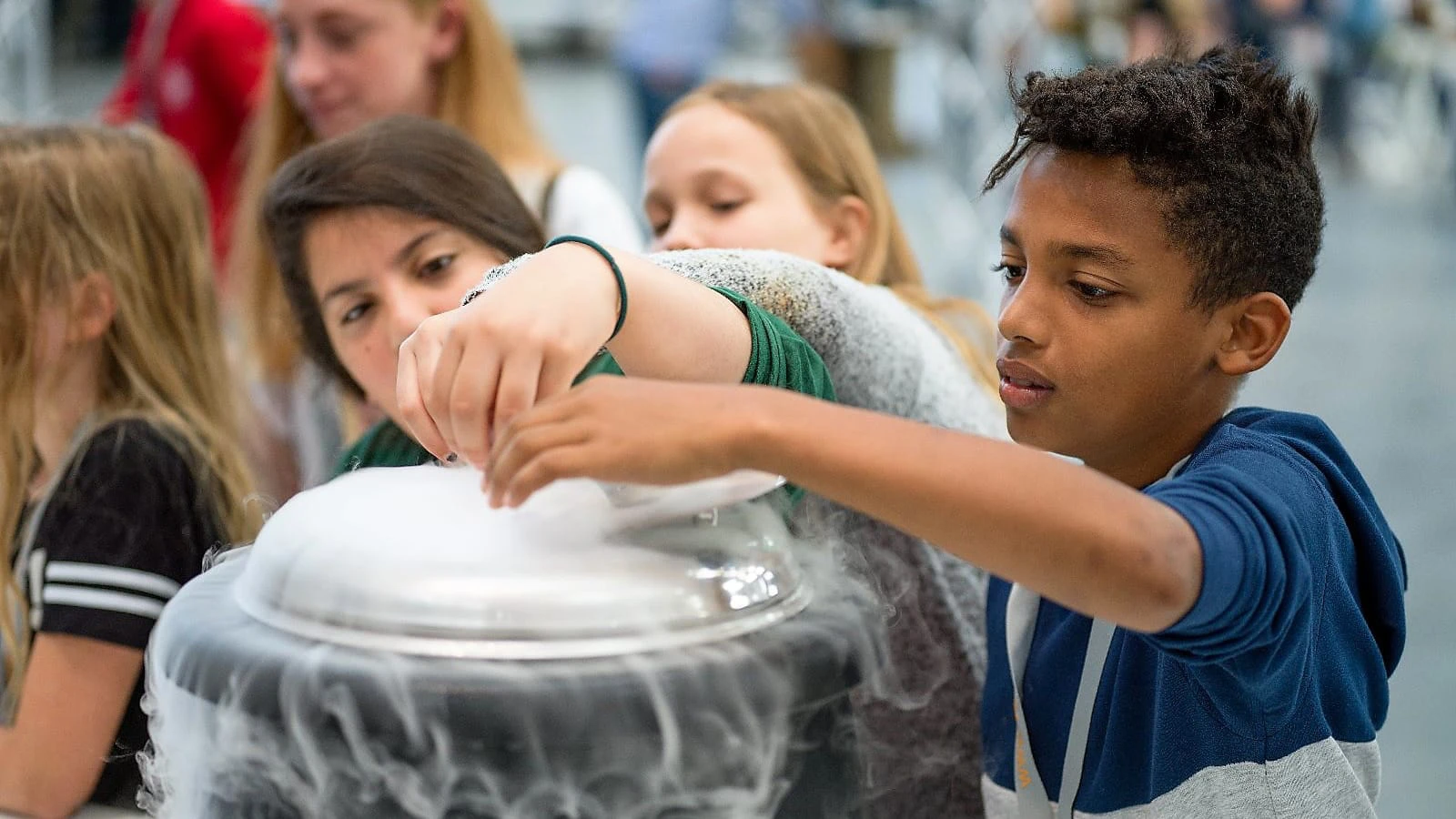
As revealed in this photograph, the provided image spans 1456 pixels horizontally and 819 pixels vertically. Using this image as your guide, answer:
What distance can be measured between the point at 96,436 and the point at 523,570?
2.31 ft

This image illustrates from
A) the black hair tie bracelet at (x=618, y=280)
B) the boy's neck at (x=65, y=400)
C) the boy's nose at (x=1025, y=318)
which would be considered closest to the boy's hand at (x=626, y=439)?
the black hair tie bracelet at (x=618, y=280)

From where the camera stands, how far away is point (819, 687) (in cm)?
56

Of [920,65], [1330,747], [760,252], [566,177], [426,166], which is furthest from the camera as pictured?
[920,65]

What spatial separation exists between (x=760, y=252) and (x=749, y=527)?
11.2 inches

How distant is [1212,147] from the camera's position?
0.73 meters

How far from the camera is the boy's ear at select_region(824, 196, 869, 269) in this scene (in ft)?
4.22

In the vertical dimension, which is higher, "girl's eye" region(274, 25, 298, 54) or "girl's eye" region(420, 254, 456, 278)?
"girl's eye" region(274, 25, 298, 54)

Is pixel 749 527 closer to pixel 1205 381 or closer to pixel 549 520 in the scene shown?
pixel 549 520

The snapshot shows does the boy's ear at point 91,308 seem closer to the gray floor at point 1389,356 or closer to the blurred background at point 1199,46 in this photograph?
the blurred background at point 1199,46

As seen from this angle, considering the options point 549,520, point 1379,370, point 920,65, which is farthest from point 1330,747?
point 920,65

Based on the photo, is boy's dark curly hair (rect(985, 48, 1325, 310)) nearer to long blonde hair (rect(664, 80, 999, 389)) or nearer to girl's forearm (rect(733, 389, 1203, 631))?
girl's forearm (rect(733, 389, 1203, 631))

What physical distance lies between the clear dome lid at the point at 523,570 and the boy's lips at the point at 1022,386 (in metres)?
0.21

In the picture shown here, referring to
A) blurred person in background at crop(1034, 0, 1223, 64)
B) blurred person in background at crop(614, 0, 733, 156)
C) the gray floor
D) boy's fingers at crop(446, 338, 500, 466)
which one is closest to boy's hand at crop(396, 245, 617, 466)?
boy's fingers at crop(446, 338, 500, 466)

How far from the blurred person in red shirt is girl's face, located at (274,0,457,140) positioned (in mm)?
634
